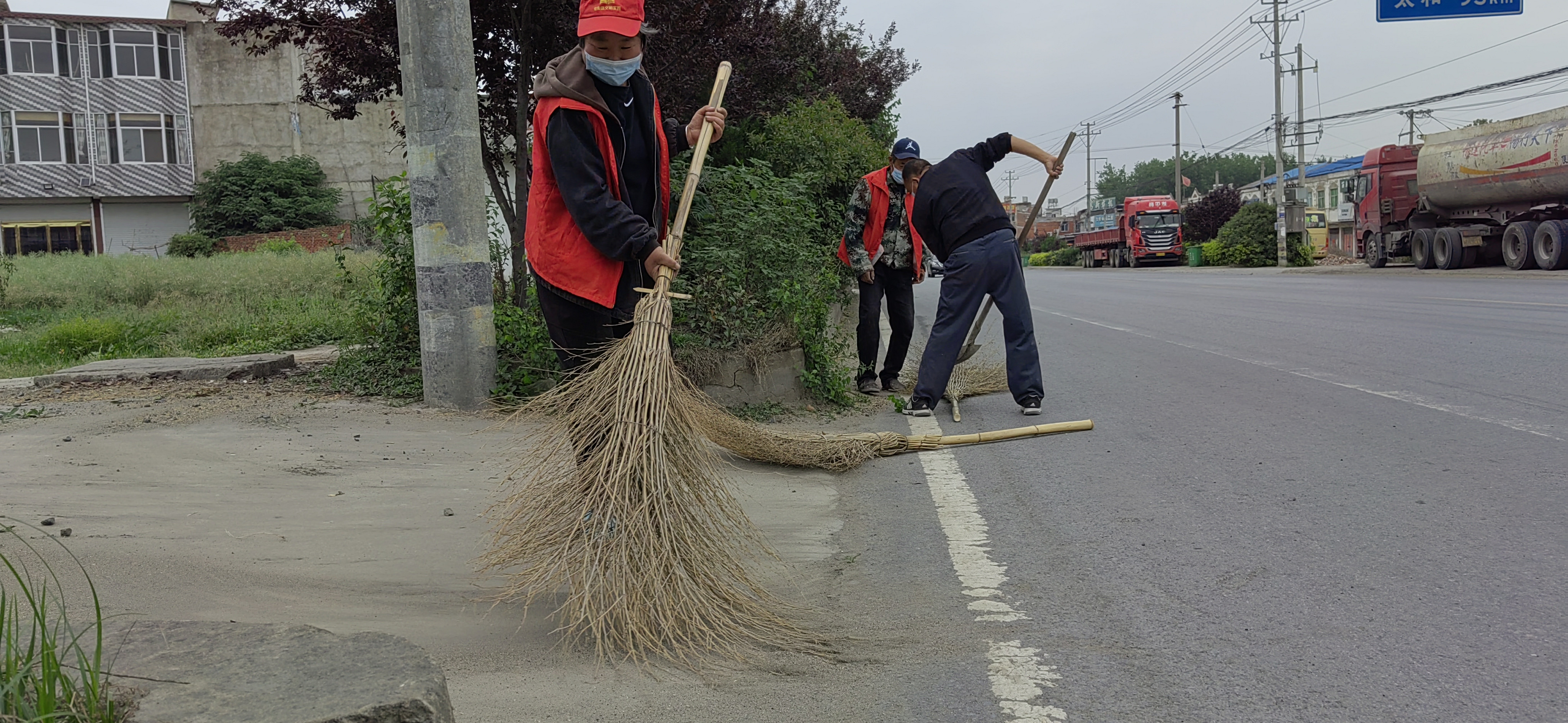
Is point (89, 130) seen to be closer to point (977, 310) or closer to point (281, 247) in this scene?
point (281, 247)

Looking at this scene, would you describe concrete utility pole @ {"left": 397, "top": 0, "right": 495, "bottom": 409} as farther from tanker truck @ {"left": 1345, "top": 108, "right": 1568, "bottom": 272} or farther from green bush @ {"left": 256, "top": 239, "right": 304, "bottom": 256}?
tanker truck @ {"left": 1345, "top": 108, "right": 1568, "bottom": 272}

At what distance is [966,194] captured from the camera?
7.08m

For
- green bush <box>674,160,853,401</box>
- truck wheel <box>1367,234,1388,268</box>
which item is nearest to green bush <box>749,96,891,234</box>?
green bush <box>674,160,853,401</box>

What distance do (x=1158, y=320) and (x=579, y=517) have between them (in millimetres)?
12496

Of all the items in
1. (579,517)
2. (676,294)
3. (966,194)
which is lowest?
(579,517)

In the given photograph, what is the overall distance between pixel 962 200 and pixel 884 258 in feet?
3.72

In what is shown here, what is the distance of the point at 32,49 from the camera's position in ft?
136

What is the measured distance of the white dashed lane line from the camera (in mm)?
2684

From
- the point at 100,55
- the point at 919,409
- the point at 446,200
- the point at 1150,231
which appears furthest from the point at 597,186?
the point at 1150,231

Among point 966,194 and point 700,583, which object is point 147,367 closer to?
point 966,194

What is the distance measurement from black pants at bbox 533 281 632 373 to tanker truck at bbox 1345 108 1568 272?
25077 mm

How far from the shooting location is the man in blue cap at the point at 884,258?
803cm

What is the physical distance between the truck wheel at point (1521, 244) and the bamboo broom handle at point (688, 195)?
2555 centimetres

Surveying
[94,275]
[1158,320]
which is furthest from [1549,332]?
[94,275]
